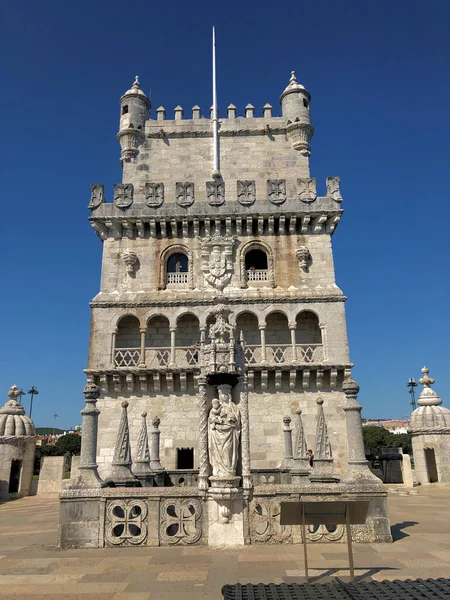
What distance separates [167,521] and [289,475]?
6.53m

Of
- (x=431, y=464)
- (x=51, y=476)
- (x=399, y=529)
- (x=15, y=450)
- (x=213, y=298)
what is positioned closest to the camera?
(x=399, y=529)

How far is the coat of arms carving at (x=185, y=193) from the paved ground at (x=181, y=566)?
63.9ft

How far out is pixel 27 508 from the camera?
1869cm

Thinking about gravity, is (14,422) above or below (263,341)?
below

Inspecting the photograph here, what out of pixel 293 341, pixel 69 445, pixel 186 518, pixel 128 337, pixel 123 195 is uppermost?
pixel 123 195

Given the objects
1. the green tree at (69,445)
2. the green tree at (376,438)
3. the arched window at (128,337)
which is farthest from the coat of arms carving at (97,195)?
the green tree at (376,438)

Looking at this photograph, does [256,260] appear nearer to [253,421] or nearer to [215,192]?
[215,192]

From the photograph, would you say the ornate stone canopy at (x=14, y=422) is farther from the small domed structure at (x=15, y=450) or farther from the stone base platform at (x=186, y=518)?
the stone base platform at (x=186, y=518)

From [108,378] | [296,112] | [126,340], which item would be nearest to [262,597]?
[108,378]

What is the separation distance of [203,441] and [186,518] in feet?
5.19

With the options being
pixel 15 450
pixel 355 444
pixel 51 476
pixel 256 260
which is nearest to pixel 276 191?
pixel 256 260

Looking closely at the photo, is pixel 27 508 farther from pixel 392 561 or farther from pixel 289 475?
pixel 392 561

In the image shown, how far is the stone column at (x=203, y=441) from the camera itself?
31.8ft

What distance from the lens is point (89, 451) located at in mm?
10430
